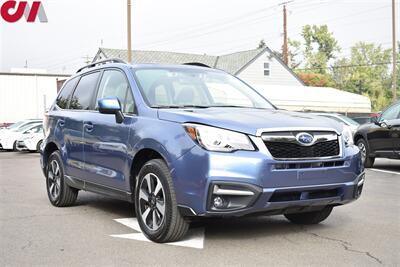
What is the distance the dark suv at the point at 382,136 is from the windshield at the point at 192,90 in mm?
6174

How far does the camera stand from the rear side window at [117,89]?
6.11 m

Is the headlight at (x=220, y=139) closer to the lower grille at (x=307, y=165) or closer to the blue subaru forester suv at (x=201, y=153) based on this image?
the blue subaru forester suv at (x=201, y=153)

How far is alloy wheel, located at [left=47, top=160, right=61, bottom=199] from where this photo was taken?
7.64m

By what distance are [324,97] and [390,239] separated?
33.3 meters

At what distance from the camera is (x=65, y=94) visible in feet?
26.6

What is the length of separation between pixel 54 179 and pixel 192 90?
2.69 meters

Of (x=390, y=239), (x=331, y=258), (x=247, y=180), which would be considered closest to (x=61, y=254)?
(x=247, y=180)

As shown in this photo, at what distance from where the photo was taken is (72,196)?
7566 mm

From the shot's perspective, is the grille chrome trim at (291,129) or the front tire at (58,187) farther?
the front tire at (58,187)

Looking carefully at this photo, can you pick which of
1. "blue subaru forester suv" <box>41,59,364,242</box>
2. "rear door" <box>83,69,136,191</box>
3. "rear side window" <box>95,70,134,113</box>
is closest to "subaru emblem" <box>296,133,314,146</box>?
"blue subaru forester suv" <box>41,59,364,242</box>

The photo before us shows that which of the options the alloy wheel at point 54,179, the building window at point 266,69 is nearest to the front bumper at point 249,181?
the alloy wheel at point 54,179

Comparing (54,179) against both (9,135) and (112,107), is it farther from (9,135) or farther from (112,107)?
(9,135)

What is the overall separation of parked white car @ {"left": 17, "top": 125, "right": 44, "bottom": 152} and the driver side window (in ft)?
48.0

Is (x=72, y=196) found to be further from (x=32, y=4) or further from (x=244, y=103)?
(x=32, y=4)
